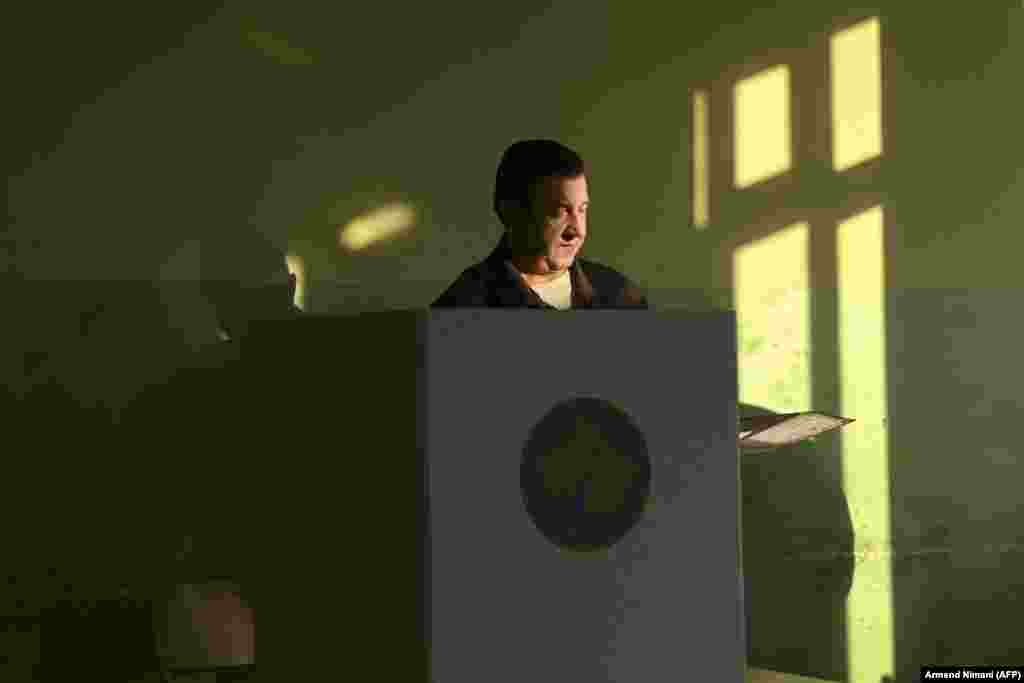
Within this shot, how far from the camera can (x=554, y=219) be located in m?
1.82

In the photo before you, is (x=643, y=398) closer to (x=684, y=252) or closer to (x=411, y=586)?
(x=411, y=586)

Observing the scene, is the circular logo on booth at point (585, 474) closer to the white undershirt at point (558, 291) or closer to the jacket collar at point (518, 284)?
the jacket collar at point (518, 284)

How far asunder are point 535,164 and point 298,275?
1.00 metres

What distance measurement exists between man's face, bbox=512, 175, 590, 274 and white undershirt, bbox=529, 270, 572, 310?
5cm

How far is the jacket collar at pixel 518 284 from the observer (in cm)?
175

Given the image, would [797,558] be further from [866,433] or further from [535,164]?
[535,164]

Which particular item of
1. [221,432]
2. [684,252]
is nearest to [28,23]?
[221,432]

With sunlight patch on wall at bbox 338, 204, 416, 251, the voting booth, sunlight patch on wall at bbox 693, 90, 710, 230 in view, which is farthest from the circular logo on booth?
sunlight patch on wall at bbox 693, 90, 710, 230

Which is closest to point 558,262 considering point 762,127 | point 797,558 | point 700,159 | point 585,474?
point 585,474

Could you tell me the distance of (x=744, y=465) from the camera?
3.14 m

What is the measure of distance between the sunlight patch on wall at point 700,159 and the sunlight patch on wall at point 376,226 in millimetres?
626

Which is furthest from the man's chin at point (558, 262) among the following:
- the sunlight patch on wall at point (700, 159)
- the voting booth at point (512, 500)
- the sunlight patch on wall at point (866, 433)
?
the sunlight patch on wall at point (866, 433)

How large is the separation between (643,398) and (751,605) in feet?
6.80

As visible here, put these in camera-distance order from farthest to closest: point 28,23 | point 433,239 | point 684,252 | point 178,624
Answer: point 684,252 → point 433,239 → point 28,23 → point 178,624
